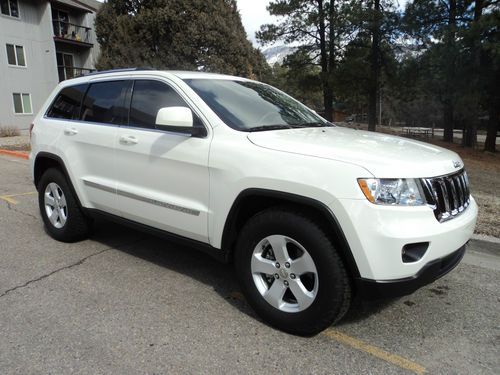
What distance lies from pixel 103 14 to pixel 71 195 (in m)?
22.0

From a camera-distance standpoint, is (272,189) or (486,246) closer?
(272,189)

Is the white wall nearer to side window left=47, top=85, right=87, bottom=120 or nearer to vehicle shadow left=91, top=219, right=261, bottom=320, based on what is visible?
side window left=47, top=85, right=87, bottom=120

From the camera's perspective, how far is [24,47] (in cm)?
2606

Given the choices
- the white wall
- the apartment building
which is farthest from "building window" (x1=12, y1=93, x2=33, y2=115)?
the white wall

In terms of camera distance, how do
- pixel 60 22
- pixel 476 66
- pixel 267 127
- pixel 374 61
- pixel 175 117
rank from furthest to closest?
pixel 60 22 < pixel 374 61 < pixel 476 66 < pixel 267 127 < pixel 175 117

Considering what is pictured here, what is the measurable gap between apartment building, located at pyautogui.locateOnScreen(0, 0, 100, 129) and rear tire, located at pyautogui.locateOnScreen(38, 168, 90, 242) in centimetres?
2110

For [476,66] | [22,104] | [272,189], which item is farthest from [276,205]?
[22,104]

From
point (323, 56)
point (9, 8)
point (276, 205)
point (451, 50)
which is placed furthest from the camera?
point (9, 8)

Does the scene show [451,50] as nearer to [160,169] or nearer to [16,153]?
[16,153]

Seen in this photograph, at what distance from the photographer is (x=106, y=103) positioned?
4.18m

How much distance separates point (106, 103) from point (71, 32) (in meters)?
29.2

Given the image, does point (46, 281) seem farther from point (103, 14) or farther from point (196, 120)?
point (103, 14)

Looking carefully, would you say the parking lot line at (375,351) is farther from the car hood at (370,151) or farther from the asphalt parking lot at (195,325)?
the car hood at (370,151)

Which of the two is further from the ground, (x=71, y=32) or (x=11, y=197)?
(x=71, y=32)
